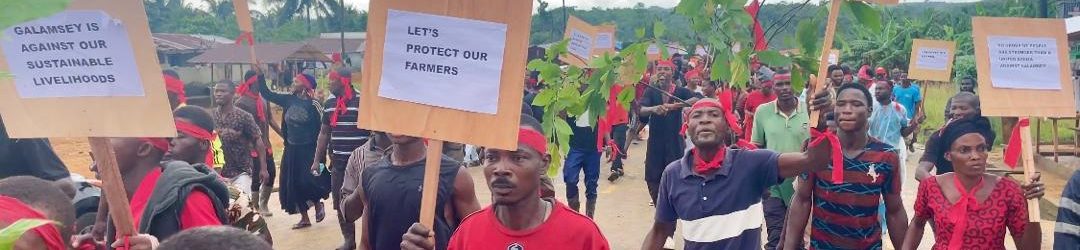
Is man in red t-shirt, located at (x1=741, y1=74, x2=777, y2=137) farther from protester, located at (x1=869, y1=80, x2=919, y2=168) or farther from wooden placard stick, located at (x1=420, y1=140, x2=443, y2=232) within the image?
wooden placard stick, located at (x1=420, y1=140, x2=443, y2=232)

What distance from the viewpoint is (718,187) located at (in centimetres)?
398

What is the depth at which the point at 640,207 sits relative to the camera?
970 cm

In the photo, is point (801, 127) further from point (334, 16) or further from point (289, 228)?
point (334, 16)

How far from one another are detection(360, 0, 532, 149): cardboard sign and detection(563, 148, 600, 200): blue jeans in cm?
557

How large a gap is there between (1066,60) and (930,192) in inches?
35.7

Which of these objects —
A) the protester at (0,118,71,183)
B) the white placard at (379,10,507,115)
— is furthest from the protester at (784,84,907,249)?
the protester at (0,118,71,183)

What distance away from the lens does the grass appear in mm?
14821

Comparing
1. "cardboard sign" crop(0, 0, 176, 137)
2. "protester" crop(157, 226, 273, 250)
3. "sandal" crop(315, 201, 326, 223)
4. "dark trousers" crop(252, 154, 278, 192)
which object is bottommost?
"sandal" crop(315, 201, 326, 223)

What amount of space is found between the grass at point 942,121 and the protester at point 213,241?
13.3 meters

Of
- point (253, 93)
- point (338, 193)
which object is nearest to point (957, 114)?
point (338, 193)

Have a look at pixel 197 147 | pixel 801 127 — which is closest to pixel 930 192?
pixel 801 127

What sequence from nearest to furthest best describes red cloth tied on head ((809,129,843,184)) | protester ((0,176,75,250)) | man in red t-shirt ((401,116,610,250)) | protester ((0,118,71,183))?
protester ((0,176,75,250))
man in red t-shirt ((401,116,610,250))
red cloth tied on head ((809,129,843,184))
protester ((0,118,71,183))

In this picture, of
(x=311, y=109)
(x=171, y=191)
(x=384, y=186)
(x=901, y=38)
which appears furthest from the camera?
(x=901, y=38)

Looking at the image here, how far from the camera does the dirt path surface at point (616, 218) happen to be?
796 centimetres
